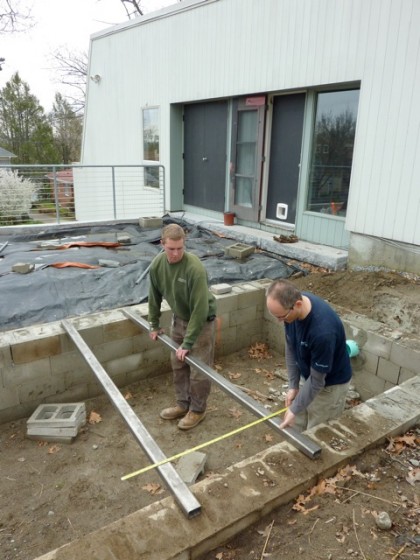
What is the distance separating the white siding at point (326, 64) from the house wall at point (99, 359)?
2043mm

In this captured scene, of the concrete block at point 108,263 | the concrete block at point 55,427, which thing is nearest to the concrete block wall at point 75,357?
the concrete block at point 55,427

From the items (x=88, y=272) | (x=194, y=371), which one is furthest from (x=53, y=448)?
(x=88, y=272)

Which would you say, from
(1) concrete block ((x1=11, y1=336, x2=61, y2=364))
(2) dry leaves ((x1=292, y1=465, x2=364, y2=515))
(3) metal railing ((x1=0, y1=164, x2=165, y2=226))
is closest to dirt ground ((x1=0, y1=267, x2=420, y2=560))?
(2) dry leaves ((x1=292, y1=465, x2=364, y2=515))

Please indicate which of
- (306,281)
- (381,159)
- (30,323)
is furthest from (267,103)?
(30,323)

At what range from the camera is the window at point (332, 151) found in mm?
6480

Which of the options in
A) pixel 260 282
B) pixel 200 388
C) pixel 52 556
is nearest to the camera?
pixel 52 556

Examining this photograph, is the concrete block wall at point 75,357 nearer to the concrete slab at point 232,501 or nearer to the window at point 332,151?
the concrete slab at point 232,501

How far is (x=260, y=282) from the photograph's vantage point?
588cm

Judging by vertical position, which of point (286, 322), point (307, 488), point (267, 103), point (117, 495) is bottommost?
point (117, 495)

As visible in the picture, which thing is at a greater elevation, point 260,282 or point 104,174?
point 104,174

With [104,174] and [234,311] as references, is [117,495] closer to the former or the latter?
[234,311]

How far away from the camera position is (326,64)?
20.7 feet

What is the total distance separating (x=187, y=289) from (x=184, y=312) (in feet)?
1.08

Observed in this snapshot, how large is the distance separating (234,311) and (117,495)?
2757mm
